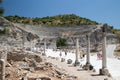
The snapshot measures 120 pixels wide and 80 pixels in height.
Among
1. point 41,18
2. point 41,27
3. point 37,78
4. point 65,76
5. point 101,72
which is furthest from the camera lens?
point 41,18

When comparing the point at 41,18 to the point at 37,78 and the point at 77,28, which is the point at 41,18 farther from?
the point at 37,78

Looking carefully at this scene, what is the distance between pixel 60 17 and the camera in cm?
19212

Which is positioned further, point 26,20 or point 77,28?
point 26,20

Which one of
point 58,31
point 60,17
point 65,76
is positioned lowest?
point 65,76

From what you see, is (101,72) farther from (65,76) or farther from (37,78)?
(37,78)

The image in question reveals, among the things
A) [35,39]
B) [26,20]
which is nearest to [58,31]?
[35,39]

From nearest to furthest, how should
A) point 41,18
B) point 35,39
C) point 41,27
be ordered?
point 35,39 → point 41,27 → point 41,18

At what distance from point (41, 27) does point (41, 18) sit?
5018cm

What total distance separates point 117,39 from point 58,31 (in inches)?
1028

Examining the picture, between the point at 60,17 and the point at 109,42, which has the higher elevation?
the point at 60,17

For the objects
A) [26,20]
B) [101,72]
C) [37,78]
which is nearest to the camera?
[37,78]

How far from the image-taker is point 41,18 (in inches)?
7402

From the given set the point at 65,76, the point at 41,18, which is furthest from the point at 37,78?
the point at 41,18

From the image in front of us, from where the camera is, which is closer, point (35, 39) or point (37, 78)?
point (37, 78)
